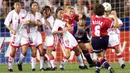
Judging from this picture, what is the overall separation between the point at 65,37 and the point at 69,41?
0.57 ft

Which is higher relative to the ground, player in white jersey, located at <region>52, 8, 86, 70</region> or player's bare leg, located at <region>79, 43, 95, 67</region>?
player in white jersey, located at <region>52, 8, 86, 70</region>

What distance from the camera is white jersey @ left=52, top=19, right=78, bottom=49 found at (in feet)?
61.6

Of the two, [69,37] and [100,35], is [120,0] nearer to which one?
[69,37]

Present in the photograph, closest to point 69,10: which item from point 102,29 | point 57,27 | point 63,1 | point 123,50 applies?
point 57,27

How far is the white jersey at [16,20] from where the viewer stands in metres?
18.9

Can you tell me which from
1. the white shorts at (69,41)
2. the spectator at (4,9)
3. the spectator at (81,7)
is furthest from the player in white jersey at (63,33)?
the spectator at (4,9)

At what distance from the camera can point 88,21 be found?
24828 mm

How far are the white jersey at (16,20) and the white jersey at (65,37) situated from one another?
99 centimetres

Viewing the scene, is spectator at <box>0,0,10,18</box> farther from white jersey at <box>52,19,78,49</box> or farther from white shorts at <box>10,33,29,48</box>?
white jersey at <box>52,19,78,49</box>

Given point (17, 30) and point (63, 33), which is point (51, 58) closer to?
point (63, 33)

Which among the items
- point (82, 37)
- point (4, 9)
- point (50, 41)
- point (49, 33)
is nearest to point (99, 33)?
point (50, 41)

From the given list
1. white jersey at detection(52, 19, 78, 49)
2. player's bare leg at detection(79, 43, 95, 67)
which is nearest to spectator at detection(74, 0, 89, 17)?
player's bare leg at detection(79, 43, 95, 67)

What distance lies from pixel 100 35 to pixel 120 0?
33.0 ft

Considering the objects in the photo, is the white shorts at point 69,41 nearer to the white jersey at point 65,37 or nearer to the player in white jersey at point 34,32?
the white jersey at point 65,37
